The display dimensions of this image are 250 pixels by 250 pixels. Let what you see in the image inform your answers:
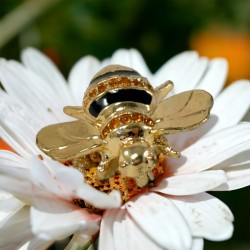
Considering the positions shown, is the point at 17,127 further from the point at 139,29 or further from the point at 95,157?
the point at 139,29

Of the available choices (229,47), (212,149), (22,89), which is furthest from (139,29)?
(212,149)

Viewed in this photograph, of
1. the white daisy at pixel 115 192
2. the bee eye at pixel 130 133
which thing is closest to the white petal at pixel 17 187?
the white daisy at pixel 115 192

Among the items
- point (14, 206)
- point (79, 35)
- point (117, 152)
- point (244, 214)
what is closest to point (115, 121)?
point (117, 152)

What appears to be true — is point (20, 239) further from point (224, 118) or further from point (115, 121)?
point (224, 118)

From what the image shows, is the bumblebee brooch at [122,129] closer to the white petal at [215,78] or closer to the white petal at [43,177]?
the white petal at [43,177]

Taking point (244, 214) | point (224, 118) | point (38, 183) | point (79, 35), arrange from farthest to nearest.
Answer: point (79, 35)
point (244, 214)
point (224, 118)
point (38, 183)

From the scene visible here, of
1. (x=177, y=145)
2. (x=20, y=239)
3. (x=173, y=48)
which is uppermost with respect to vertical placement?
(x=173, y=48)
